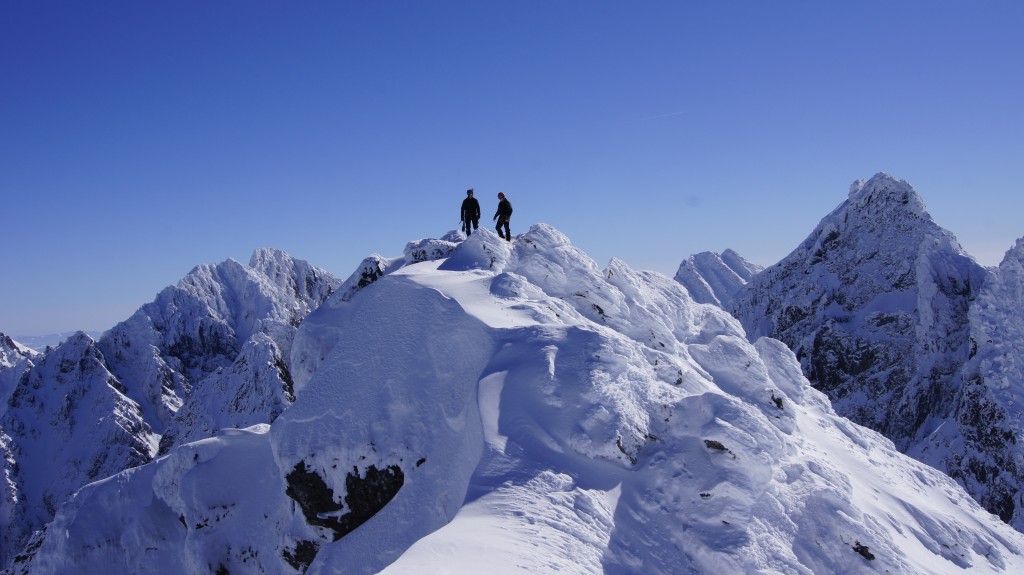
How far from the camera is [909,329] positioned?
59094 millimetres

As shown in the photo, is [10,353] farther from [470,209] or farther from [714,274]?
[714,274]

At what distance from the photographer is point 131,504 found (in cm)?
2577

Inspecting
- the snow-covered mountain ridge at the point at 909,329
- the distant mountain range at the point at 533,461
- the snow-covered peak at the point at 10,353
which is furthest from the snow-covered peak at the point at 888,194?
the snow-covered peak at the point at 10,353

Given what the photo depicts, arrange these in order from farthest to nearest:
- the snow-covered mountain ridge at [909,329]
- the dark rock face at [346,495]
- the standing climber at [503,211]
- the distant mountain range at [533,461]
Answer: the snow-covered mountain ridge at [909,329]
the standing climber at [503,211]
the dark rock face at [346,495]
the distant mountain range at [533,461]

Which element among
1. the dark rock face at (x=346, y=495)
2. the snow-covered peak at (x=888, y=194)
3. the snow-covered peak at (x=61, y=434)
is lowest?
the snow-covered peak at (x=61, y=434)

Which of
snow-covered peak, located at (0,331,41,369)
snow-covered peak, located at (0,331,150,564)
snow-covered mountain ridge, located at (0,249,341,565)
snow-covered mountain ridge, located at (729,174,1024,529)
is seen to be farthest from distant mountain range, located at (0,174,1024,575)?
snow-covered peak, located at (0,331,41,369)

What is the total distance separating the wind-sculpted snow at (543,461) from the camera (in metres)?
11.4

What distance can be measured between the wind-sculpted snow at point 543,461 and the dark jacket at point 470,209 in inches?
184

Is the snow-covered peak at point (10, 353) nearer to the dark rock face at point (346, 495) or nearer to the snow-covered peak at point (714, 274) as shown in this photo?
the dark rock face at point (346, 495)

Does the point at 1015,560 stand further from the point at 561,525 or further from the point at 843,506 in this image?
the point at 561,525

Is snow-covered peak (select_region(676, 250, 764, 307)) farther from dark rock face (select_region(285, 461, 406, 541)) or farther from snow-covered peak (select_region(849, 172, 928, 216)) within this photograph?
dark rock face (select_region(285, 461, 406, 541))

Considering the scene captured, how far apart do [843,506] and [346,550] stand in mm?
11985

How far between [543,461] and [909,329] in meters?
62.4

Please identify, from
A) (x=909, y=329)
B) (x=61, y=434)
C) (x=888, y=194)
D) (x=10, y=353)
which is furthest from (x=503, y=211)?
(x=10, y=353)
